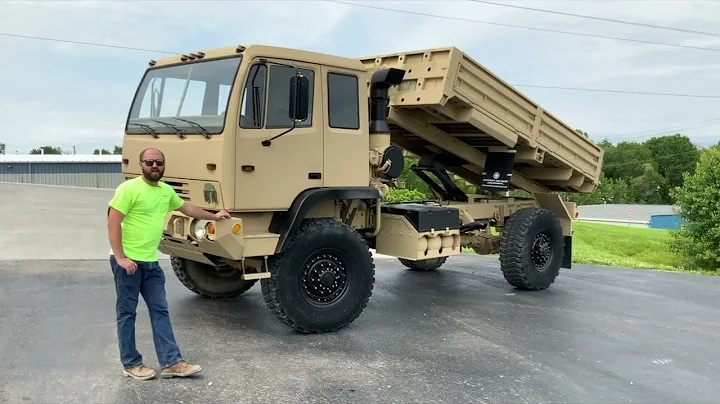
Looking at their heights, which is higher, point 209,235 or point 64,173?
point 64,173

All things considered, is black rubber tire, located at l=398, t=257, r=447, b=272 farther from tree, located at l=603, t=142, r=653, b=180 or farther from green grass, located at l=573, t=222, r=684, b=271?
tree, located at l=603, t=142, r=653, b=180

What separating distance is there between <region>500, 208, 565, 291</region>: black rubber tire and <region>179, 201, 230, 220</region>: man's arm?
4.54 m

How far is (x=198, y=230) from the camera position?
19.4 feet

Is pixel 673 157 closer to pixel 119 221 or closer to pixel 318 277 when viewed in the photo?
pixel 318 277

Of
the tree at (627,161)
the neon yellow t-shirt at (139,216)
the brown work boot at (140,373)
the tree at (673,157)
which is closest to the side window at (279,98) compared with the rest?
the neon yellow t-shirt at (139,216)

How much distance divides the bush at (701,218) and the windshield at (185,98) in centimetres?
2552

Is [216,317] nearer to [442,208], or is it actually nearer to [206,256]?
[206,256]

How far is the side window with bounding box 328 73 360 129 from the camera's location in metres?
6.47

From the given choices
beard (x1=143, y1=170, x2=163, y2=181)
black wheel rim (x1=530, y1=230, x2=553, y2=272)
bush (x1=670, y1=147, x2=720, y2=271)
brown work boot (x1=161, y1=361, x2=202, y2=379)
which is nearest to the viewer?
beard (x1=143, y1=170, x2=163, y2=181)

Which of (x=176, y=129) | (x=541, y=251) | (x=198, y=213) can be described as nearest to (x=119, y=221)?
(x=198, y=213)

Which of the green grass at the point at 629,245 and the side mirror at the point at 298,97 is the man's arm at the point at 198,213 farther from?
the green grass at the point at 629,245

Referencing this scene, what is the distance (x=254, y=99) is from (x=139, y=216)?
65.4 inches

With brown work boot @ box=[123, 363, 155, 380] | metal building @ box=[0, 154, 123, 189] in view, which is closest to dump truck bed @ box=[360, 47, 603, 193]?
brown work boot @ box=[123, 363, 155, 380]

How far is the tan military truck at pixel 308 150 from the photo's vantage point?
5910 mm
